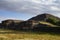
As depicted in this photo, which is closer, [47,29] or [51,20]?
[47,29]

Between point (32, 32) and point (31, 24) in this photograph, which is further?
point (31, 24)

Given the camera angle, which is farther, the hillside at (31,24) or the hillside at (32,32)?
the hillside at (31,24)

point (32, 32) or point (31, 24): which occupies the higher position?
point (31, 24)

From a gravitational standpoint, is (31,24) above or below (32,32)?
above

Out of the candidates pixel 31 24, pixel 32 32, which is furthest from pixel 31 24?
pixel 32 32

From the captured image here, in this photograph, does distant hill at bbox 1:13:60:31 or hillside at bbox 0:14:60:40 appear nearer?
hillside at bbox 0:14:60:40

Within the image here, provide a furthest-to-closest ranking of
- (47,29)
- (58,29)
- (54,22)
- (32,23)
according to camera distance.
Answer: (54,22), (32,23), (47,29), (58,29)

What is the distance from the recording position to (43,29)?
2074 inches

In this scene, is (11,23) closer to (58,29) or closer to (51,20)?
(51,20)

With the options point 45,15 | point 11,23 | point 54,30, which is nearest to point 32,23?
point 11,23

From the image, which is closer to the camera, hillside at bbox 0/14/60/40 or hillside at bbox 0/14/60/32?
hillside at bbox 0/14/60/40

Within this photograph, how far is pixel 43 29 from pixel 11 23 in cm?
3795

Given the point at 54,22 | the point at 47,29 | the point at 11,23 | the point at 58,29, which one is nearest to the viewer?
the point at 58,29

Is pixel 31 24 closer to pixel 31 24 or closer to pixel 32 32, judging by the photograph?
A: pixel 31 24
